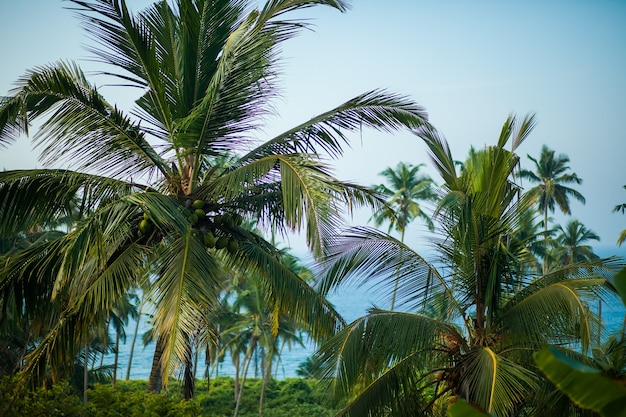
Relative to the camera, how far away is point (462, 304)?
27.9 feet

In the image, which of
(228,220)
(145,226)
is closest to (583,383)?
(228,220)

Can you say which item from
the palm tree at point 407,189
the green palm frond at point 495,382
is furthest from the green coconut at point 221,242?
the palm tree at point 407,189

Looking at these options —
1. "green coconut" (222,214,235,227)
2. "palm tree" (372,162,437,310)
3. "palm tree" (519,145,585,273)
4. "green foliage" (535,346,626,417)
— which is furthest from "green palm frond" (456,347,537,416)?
"palm tree" (519,145,585,273)

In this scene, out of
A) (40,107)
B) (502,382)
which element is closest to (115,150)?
(40,107)

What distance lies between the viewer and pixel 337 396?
779 cm

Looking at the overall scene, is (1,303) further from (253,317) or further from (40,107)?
(253,317)

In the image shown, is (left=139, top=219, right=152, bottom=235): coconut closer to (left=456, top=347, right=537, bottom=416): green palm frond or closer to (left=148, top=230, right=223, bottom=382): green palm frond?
(left=148, top=230, right=223, bottom=382): green palm frond

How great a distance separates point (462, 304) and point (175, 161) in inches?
153

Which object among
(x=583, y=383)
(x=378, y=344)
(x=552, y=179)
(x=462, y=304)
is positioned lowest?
(x=583, y=383)

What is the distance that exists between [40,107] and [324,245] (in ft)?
12.5

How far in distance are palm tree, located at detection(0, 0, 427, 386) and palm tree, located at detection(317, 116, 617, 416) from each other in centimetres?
85

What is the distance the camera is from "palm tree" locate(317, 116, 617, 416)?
7.64 meters

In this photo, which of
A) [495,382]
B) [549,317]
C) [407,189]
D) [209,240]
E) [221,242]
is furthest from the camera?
[407,189]

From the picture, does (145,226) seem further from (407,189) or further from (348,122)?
(407,189)
